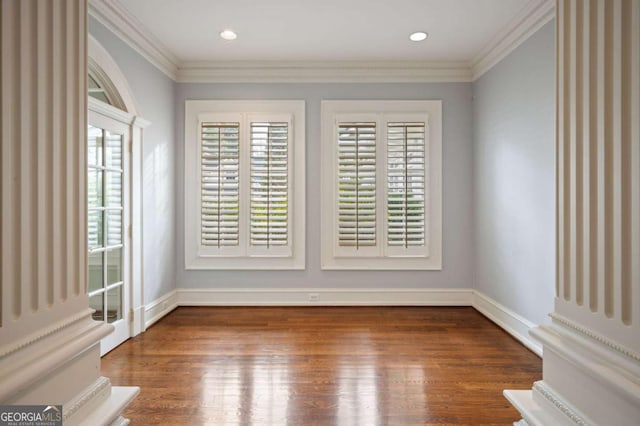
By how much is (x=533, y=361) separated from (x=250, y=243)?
9.90ft

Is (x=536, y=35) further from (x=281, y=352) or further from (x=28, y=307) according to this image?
(x=28, y=307)

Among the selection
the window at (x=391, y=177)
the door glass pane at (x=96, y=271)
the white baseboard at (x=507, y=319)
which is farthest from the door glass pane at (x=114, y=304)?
the white baseboard at (x=507, y=319)

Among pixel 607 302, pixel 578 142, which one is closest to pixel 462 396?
pixel 607 302

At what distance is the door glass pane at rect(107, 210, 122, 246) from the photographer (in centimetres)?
317

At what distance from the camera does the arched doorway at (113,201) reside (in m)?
2.96

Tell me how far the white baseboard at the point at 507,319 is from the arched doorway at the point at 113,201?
137 inches

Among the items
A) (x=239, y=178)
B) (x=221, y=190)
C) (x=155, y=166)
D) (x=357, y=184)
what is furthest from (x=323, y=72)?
(x=155, y=166)

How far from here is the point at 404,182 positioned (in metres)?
4.37

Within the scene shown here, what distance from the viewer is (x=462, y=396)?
2.35 m

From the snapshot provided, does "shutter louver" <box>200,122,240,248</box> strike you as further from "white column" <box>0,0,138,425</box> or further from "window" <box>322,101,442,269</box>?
"white column" <box>0,0,138,425</box>

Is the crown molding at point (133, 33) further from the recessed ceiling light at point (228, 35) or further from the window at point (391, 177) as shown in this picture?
the window at point (391, 177)

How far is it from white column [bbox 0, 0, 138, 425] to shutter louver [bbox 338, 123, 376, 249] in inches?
132

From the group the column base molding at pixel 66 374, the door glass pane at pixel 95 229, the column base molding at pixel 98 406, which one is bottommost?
the column base molding at pixel 98 406

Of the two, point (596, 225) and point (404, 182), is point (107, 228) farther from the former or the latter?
point (596, 225)
